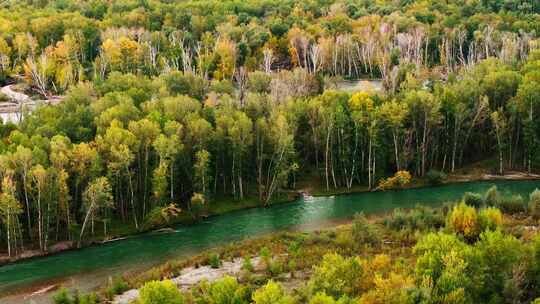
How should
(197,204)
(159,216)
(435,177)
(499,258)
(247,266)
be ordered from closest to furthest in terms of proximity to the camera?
(499,258) → (247,266) → (159,216) → (197,204) → (435,177)

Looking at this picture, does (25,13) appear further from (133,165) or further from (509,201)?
(509,201)

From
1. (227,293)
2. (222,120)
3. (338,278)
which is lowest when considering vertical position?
(338,278)

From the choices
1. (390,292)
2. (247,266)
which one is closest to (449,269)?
(390,292)

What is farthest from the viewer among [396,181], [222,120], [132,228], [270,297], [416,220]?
[396,181]

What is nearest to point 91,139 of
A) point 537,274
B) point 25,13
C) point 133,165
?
point 133,165

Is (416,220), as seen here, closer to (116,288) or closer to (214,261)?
(214,261)

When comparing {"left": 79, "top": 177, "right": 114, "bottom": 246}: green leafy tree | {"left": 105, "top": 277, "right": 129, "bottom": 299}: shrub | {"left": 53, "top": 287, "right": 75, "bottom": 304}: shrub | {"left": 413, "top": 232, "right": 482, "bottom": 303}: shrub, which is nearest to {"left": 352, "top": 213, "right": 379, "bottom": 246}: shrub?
{"left": 413, "top": 232, "right": 482, "bottom": 303}: shrub
